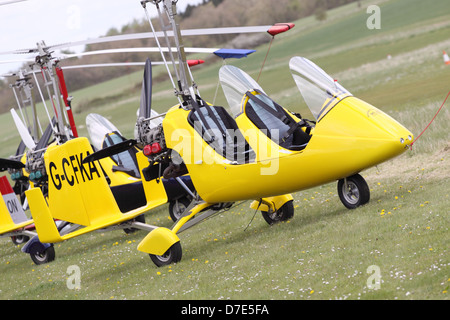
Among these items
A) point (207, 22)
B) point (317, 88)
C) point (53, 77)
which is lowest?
point (207, 22)

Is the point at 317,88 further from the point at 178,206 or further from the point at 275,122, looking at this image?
the point at 178,206

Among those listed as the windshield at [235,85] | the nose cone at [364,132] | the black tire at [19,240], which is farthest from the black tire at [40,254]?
the nose cone at [364,132]

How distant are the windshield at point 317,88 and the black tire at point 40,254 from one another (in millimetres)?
4901

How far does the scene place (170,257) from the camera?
784 cm

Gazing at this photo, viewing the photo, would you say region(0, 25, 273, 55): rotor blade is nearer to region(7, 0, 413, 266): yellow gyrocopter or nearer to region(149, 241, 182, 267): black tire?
region(7, 0, 413, 266): yellow gyrocopter

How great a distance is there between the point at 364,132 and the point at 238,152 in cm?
160

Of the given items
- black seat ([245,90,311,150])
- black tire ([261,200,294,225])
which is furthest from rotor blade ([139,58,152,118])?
black tire ([261,200,294,225])

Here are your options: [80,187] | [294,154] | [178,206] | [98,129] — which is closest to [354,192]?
[294,154]

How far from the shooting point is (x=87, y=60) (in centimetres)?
3581

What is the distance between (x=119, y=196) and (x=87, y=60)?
26006 mm

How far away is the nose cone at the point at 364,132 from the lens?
7.11m

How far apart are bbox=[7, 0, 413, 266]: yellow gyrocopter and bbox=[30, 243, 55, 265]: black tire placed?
119cm

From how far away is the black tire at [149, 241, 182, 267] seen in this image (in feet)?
25.6

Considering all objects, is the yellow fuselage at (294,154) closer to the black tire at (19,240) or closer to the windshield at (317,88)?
the windshield at (317,88)
